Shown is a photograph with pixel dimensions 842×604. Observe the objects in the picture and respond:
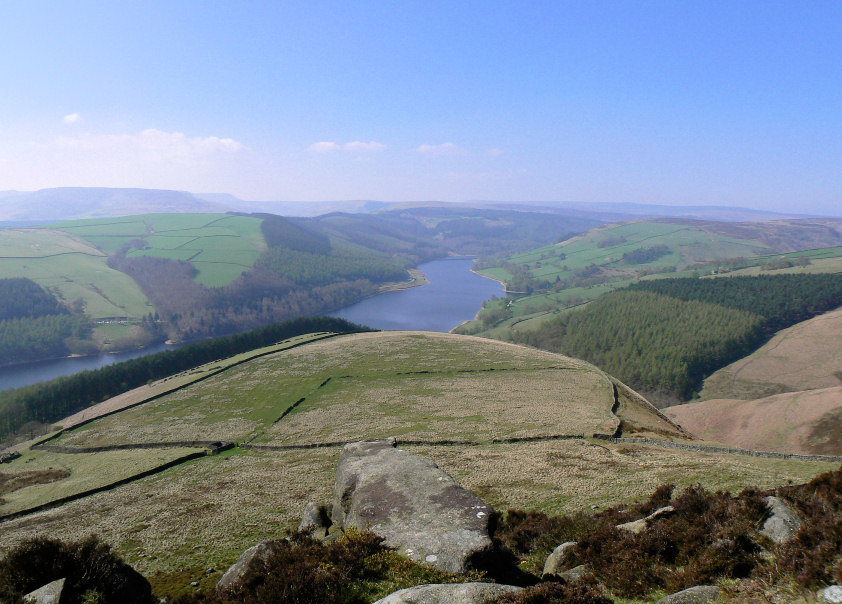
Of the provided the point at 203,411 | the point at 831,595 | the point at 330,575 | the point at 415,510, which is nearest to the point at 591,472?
the point at 415,510

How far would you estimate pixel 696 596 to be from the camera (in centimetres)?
853

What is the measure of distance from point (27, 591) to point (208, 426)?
39.5 m

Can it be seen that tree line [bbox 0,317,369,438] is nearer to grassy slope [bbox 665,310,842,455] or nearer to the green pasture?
the green pasture

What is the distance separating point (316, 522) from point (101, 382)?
86266mm

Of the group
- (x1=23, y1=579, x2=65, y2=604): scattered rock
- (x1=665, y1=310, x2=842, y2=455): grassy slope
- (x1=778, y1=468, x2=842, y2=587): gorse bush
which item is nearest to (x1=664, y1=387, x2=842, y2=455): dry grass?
(x1=665, y1=310, x2=842, y2=455): grassy slope

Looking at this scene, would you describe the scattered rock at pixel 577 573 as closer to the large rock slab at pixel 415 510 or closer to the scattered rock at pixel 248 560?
the large rock slab at pixel 415 510

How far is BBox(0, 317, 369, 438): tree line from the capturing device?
74812 millimetres

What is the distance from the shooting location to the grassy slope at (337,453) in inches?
891

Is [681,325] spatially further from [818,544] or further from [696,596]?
[696,596]

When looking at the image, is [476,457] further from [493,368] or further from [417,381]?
[493,368]

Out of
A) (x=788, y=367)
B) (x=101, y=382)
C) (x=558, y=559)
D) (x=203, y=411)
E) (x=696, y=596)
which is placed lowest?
(x=101, y=382)

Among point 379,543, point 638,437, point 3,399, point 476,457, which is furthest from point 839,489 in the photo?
point 3,399

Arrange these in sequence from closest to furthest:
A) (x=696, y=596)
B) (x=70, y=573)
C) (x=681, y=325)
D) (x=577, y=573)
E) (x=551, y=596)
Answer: (x=551, y=596), (x=696, y=596), (x=577, y=573), (x=70, y=573), (x=681, y=325)

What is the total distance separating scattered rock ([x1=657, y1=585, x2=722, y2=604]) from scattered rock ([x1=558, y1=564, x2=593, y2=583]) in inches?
107
